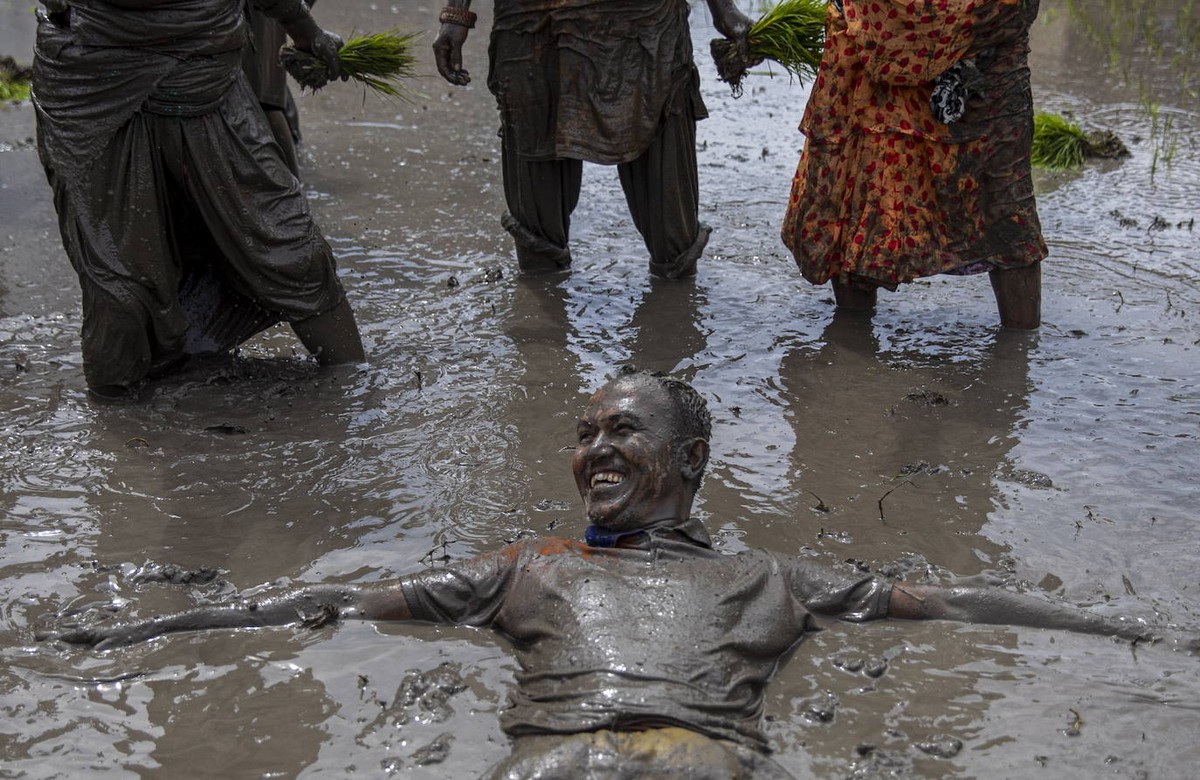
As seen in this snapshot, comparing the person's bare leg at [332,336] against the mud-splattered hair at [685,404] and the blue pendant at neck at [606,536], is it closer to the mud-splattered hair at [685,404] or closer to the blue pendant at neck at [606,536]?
the mud-splattered hair at [685,404]

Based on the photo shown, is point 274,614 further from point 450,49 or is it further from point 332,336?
point 450,49

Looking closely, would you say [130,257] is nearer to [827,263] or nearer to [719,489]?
[719,489]

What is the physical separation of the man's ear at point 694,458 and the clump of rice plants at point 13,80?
7.17 meters

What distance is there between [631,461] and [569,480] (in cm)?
88

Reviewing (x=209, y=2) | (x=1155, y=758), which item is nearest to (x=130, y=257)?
(x=209, y=2)

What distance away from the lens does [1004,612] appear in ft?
11.5

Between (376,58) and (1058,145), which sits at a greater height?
(376,58)

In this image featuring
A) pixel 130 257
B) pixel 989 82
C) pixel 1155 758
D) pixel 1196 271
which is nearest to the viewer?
pixel 1155 758

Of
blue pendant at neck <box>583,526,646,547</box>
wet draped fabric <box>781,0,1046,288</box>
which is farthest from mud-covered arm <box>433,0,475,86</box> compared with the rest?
blue pendant at neck <box>583,526,646,547</box>

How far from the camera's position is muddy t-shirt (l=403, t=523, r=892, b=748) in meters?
3.05

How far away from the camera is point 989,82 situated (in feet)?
17.1

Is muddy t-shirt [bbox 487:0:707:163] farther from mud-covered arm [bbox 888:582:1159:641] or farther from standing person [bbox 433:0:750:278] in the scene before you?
mud-covered arm [bbox 888:582:1159:641]

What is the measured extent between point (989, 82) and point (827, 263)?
37.7 inches

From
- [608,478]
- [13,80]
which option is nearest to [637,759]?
[608,478]
